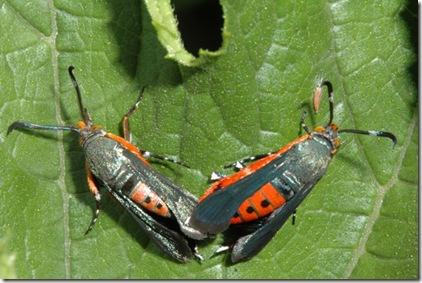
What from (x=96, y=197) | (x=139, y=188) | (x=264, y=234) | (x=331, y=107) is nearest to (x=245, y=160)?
(x=264, y=234)

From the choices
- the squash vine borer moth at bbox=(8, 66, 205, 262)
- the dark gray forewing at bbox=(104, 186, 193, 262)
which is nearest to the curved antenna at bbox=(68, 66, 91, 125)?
the squash vine borer moth at bbox=(8, 66, 205, 262)

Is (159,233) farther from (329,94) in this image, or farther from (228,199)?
(329,94)

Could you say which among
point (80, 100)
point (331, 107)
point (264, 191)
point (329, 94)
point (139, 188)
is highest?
point (329, 94)

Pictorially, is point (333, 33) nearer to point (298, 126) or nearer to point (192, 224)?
point (298, 126)

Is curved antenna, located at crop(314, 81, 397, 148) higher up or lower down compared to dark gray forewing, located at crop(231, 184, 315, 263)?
higher up

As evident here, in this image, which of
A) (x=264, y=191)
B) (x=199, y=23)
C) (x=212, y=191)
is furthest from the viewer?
(x=199, y=23)

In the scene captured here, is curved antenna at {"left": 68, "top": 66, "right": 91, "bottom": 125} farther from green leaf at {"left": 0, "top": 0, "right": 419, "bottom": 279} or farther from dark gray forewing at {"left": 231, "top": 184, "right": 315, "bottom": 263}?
dark gray forewing at {"left": 231, "top": 184, "right": 315, "bottom": 263}
